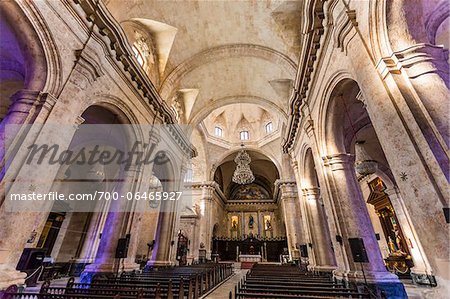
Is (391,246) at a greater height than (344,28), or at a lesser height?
lesser

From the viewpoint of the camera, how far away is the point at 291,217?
16391mm

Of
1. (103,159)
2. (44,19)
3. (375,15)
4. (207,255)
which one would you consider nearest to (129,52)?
(44,19)

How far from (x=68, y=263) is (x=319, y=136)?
14474 millimetres

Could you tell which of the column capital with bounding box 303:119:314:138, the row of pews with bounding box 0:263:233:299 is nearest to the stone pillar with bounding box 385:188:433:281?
the column capital with bounding box 303:119:314:138

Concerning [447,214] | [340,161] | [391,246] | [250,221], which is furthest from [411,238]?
[250,221]

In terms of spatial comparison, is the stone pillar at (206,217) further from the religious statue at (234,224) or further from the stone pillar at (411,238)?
the stone pillar at (411,238)

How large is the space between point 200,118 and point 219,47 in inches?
191

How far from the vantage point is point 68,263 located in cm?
1155

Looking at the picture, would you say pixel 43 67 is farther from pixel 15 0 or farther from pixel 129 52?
pixel 129 52

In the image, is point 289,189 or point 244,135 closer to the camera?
point 289,189

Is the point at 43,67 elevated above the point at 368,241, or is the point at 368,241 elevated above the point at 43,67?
the point at 43,67

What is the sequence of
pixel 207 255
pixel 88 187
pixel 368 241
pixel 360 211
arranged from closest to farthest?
pixel 368 241
pixel 360 211
pixel 88 187
pixel 207 255

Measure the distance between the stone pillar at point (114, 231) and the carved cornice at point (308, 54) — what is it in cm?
736

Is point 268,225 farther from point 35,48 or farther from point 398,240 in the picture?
point 35,48
